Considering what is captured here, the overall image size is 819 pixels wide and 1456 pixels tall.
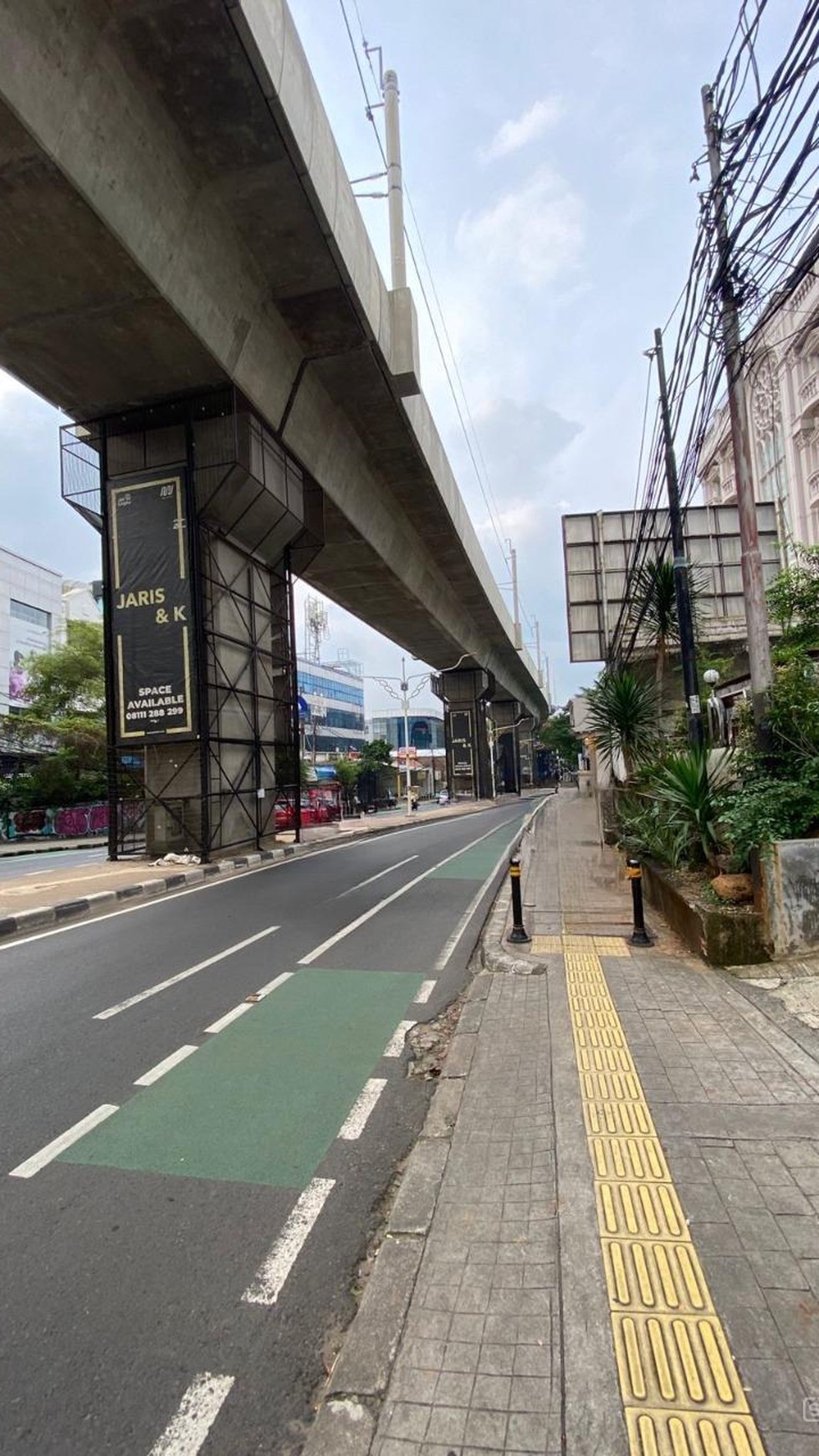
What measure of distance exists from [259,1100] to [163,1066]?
86 cm

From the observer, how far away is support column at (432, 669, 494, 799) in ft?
166

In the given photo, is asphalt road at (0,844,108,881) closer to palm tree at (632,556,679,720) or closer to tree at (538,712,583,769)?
palm tree at (632,556,679,720)

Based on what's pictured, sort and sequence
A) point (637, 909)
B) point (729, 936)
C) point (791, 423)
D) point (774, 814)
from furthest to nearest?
point (791, 423)
point (637, 909)
point (774, 814)
point (729, 936)

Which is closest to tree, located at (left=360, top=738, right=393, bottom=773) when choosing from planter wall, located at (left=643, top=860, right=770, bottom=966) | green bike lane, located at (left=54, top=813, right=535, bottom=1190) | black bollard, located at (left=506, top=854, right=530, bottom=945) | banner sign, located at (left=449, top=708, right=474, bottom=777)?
banner sign, located at (left=449, top=708, right=474, bottom=777)

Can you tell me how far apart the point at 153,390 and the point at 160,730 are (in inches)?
268

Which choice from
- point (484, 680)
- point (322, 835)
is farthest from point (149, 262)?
point (484, 680)

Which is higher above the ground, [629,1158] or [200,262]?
[200,262]

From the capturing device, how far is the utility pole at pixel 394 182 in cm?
1588

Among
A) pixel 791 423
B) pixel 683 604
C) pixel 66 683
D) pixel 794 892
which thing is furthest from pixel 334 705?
pixel 794 892

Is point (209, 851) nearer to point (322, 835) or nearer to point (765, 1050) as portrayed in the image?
point (322, 835)

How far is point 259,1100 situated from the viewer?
403cm

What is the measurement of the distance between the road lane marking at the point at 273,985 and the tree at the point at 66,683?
31510mm

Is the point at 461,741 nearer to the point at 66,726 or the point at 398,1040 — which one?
the point at 66,726

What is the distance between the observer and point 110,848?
17016 mm
